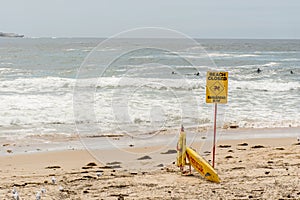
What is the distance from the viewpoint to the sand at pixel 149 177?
22.5ft

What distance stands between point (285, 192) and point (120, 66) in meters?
36.7

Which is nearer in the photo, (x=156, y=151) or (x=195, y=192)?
(x=195, y=192)

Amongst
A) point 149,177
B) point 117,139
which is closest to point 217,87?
point 149,177

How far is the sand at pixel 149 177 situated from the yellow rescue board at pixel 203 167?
0.13 meters

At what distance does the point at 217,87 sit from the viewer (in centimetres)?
802

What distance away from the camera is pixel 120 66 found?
140ft

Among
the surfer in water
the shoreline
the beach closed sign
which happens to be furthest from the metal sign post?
the shoreline

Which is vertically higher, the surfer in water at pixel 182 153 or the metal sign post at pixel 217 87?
the metal sign post at pixel 217 87

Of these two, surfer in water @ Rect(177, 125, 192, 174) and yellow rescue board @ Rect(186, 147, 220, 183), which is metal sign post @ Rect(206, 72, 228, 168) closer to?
surfer in water @ Rect(177, 125, 192, 174)

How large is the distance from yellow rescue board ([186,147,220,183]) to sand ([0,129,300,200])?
0.13 meters

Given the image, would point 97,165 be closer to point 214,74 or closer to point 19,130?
point 214,74

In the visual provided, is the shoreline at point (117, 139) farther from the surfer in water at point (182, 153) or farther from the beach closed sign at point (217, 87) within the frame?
the beach closed sign at point (217, 87)

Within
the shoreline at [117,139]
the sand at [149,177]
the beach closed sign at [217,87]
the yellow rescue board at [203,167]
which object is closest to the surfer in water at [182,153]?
the yellow rescue board at [203,167]

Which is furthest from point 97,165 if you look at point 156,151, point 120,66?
point 120,66
